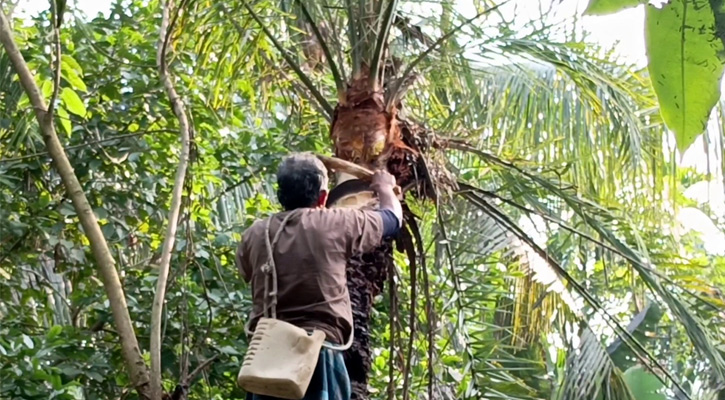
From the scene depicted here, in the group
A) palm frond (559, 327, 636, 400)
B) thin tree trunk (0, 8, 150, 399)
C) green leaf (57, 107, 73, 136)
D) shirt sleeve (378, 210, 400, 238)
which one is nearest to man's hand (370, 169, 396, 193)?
shirt sleeve (378, 210, 400, 238)

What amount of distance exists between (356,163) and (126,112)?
119 cm

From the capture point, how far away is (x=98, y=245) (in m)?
2.34

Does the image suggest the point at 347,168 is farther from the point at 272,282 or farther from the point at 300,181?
the point at 272,282

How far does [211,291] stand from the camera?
3.24 meters

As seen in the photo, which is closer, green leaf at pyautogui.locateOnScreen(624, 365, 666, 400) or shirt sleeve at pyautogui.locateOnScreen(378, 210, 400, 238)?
shirt sleeve at pyautogui.locateOnScreen(378, 210, 400, 238)

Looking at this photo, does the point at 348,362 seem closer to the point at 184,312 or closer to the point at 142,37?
the point at 184,312

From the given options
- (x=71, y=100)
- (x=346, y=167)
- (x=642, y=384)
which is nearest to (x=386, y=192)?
(x=346, y=167)

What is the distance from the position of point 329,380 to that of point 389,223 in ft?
1.41

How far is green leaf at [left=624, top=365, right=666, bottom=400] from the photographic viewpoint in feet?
17.0

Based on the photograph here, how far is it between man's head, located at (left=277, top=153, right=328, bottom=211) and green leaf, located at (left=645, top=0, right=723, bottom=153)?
1.82 meters

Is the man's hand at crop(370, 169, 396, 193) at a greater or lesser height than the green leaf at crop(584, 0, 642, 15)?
lesser

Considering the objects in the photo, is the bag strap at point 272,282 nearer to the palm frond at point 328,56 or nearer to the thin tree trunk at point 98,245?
the thin tree trunk at point 98,245

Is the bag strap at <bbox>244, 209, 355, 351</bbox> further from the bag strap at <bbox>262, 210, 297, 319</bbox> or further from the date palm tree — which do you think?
the date palm tree

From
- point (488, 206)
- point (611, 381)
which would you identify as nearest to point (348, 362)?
point (488, 206)
